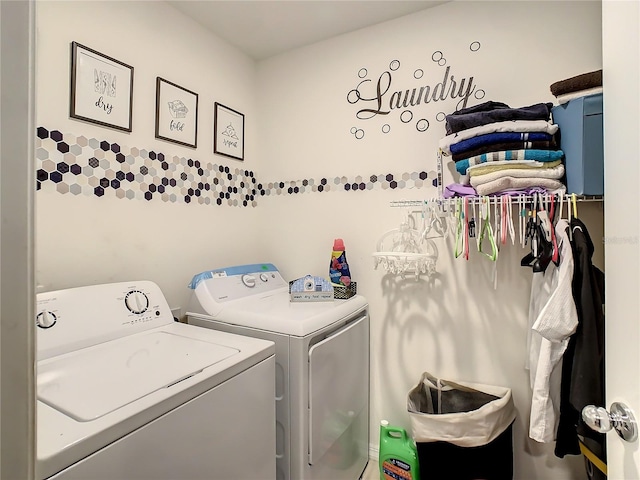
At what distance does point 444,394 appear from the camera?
173 cm

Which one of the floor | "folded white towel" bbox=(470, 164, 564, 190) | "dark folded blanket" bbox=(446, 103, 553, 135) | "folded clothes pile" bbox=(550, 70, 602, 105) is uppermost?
"folded clothes pile" bbox=(550, 70, 602, 105)

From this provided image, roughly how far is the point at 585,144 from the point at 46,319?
2.00 meters

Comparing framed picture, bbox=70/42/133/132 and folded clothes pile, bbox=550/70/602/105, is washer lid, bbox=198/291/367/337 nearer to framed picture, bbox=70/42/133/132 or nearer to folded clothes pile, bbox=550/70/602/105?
framed picture, bbox=70/42/133/132

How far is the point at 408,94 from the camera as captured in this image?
1.83 m

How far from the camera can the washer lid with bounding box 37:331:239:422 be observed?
2.68 feet

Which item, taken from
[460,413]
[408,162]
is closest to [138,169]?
[408,162]

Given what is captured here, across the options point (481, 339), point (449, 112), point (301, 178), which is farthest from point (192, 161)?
point (481, 339)

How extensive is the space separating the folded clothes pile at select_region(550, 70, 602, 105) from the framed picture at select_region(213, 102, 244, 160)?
1.69 meters

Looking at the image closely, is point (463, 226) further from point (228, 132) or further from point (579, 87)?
point (228, 132)

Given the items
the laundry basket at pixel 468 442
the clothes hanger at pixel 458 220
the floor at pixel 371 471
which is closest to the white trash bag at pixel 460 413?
the laundry basket at pixel 468 442

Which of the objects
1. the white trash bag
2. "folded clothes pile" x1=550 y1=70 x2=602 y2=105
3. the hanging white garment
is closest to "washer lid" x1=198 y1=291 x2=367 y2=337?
the white trash bag

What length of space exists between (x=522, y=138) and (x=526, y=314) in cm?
83

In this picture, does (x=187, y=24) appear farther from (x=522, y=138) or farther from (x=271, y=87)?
(x=522, y=138)

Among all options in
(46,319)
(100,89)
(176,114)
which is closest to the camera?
(46,319)
